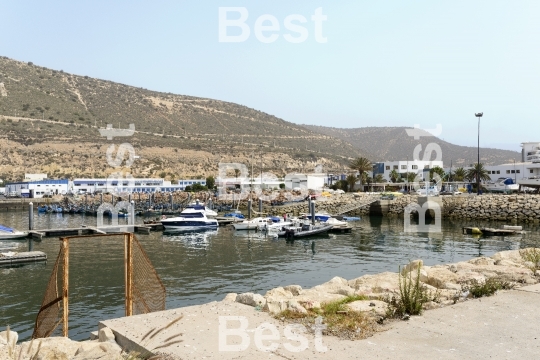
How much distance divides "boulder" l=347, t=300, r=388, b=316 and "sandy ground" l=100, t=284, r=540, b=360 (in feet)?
2.20

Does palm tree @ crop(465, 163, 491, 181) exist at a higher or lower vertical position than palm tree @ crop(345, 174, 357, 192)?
higher

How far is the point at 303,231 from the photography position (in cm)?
4003

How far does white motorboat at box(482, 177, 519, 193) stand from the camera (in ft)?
269

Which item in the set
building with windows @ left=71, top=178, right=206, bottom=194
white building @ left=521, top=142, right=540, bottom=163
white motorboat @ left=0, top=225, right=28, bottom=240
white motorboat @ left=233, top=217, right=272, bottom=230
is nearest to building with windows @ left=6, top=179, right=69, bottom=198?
building with windows @ left=71, top=178, right=206, bottom=194

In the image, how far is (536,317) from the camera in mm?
7676

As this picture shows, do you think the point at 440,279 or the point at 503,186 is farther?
the point at 503,186

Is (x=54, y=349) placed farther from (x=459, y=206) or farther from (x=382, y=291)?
(x=459, y=206)

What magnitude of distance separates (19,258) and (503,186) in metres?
80.2

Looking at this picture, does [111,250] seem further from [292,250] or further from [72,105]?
[72,105]

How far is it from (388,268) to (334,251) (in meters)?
7.30

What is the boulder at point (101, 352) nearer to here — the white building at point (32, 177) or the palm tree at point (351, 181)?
the palm tree at point (351, 181)

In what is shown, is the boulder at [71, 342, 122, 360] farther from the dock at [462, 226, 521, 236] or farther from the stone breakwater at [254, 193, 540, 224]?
the stone breakwater at [254, 193, 540, 224]

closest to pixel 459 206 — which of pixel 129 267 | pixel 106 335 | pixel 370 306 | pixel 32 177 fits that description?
pixel 370 306

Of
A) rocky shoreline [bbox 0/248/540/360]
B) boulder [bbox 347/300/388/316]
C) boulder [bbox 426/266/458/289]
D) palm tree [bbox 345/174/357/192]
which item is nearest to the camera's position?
rocky shoreline [bbox 0/248/540/360]
